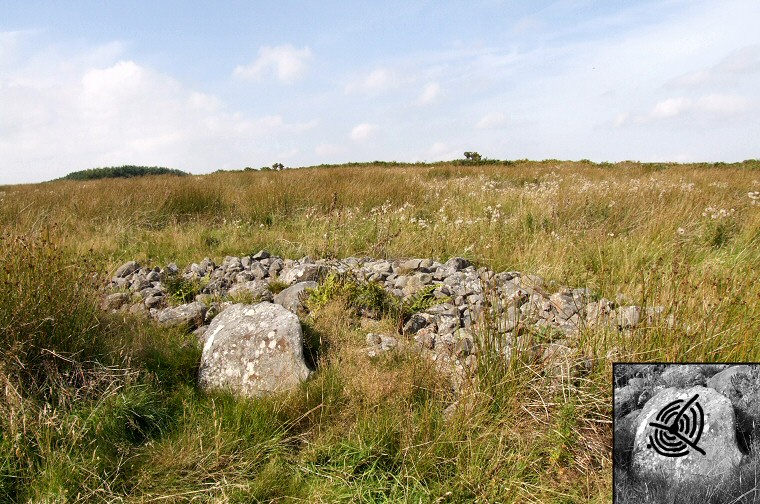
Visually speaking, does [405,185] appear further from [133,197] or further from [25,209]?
[25,209]

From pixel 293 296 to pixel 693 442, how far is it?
2898 millimetres

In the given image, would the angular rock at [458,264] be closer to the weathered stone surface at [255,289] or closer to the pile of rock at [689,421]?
the weathered stone surface at [255,289]

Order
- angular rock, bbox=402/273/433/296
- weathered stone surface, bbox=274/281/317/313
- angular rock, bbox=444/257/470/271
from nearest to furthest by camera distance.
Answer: weathered stone surface, bbox=274/281/317/313
angular rock, bbox=402/273/433/296
angular rock, bbox=444/257/470/271

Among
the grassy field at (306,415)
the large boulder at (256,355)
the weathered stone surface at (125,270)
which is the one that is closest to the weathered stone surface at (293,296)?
the grassy field at (306,415)

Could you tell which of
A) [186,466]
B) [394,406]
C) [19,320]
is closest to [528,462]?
[394,406]

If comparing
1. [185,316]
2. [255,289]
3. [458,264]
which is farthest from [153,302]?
[458,264]

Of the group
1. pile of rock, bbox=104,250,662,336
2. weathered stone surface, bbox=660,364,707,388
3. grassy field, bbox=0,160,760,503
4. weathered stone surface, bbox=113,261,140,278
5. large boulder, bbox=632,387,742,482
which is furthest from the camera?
weathered stone surface, bbox=113,261,140,278

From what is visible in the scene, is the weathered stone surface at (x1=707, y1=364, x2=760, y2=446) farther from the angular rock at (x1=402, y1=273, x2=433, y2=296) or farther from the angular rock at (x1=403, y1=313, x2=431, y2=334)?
the angular rock at (x1=402, y1=273, x2=433, y2=296)

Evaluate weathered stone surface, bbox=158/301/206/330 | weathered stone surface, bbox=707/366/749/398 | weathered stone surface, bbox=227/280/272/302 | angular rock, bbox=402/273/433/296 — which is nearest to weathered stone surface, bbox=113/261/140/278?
weathered stone surface, bbox=227/280/272/302

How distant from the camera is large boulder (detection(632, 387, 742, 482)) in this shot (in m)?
1.62

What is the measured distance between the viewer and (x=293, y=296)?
3869mm

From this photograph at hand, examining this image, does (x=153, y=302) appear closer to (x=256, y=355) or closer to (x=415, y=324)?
(x=256, y=355)

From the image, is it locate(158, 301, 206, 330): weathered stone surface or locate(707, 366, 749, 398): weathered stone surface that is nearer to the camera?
locate(707, 366, 749, 398): weathered stone surface

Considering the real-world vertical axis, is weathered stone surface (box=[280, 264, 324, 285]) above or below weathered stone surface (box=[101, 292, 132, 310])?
above
